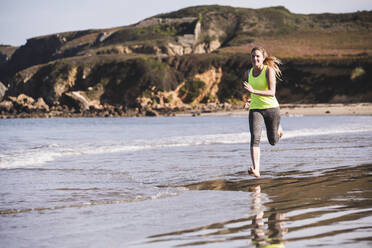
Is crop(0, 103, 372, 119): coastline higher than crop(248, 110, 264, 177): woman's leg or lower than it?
lower

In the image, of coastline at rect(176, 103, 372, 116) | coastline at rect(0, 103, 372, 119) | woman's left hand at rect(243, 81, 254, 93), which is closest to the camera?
woman's left hand at rect(243, 81, 254, 93)

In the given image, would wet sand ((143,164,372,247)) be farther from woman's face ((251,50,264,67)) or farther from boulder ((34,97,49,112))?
boulder ((34,97,49,112))

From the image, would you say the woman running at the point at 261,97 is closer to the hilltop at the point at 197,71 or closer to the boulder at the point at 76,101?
Answer: the hilltop at the point at 197,71

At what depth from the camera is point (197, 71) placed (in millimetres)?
65562

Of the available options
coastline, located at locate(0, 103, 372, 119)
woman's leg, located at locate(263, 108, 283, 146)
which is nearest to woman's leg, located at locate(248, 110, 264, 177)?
woman's leg, located at locate(263, 108, 283, 146)

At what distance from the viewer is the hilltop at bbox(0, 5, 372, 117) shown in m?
59.5

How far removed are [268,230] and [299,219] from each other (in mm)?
536

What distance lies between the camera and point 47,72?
7331 centimetres

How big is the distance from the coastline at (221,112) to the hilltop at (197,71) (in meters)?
1.56

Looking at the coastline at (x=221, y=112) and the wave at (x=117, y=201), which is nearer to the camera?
the wave at (x=117, y=201)

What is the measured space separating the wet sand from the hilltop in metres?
49.3

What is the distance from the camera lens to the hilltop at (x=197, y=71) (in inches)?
2341

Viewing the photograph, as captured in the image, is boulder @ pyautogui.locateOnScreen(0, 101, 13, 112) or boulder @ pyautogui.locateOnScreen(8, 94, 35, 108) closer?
boulder @ pyautogui.locateOnScreen(0, 101, 13, 112)

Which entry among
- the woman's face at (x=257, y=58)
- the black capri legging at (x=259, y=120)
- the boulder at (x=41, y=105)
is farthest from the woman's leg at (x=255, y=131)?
the boulder at (x=41, y=105)
